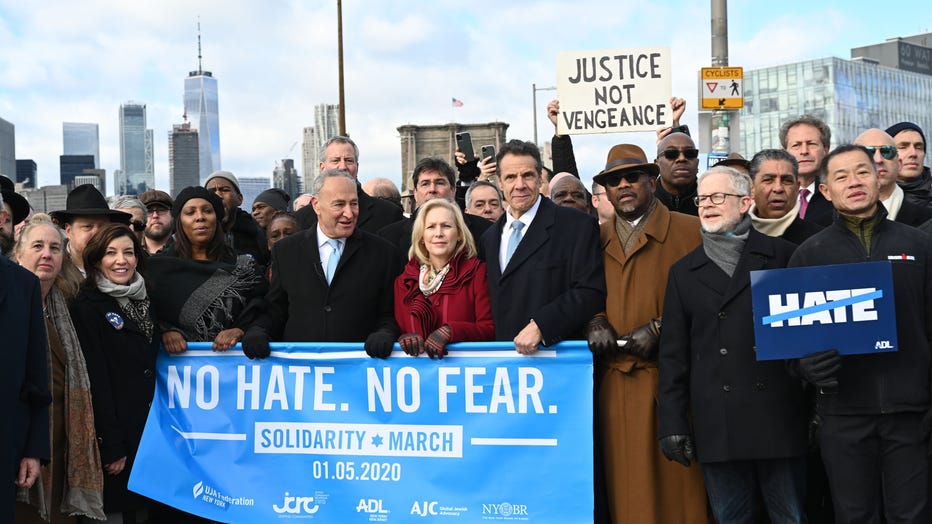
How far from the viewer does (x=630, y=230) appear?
5.50m

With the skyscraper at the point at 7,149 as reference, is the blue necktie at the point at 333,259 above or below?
below

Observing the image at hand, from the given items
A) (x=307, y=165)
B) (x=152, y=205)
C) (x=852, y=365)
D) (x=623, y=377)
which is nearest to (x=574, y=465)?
(x=623, y=377)

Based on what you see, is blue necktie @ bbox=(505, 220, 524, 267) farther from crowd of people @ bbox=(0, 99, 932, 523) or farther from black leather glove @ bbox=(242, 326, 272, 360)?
black leather glove @ bbox=(242, 326, 272, 360)

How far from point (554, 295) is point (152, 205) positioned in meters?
3.86

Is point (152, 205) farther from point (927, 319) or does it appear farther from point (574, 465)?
point (927, 319)

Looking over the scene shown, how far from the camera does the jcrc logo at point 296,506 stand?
567 centimetres

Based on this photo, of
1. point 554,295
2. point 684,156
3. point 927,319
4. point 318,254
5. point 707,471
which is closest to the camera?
point 927,319

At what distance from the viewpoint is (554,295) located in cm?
552

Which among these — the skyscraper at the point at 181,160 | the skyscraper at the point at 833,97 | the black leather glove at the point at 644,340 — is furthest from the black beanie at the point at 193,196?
the skyscraper at the point at 181,160

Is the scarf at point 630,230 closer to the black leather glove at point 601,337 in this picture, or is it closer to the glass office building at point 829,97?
the black leather glove at point 601,337

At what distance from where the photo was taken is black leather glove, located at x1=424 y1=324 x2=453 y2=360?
5.46 m

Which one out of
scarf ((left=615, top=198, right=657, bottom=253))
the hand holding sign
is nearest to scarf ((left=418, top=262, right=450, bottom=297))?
scarf ((left=615, top=198, right=657, bottom=253))

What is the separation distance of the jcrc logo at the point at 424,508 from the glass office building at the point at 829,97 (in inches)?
3932

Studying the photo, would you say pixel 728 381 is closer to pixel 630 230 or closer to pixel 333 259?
pixel 630 230
